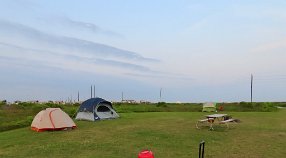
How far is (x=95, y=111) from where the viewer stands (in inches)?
953

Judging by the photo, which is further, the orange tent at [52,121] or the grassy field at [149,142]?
the orange tent at [52,121]

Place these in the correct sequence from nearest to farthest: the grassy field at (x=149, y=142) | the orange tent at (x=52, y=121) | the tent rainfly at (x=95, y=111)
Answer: the grassy field at (x=149, y=142), the orange tent at (x=52, y=121), the tent rainfly at (x=95, y=111)

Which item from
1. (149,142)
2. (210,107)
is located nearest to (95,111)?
(149,142)

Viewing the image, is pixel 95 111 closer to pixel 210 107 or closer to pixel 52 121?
pixel 52 121

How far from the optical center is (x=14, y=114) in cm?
2683

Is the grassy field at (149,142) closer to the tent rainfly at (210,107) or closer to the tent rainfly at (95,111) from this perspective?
the tent rainfly at (95,111)

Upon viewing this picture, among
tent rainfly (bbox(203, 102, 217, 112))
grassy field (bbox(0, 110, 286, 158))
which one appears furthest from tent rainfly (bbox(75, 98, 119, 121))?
tent rainfly (bbox(203, 102, 217, 112))

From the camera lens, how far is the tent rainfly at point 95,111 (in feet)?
78.9

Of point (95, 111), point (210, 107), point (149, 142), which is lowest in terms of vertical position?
point (149, 142)

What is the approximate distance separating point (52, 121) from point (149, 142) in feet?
23.5

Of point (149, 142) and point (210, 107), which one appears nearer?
point (149, 142)

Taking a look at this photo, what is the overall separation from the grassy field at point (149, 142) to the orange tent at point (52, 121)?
685 millimetres

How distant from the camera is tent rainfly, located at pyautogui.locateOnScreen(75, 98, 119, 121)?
24047 mm

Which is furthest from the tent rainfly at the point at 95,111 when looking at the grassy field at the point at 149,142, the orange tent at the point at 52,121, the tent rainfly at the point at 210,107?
the tent rainfly at the point at 210,107
